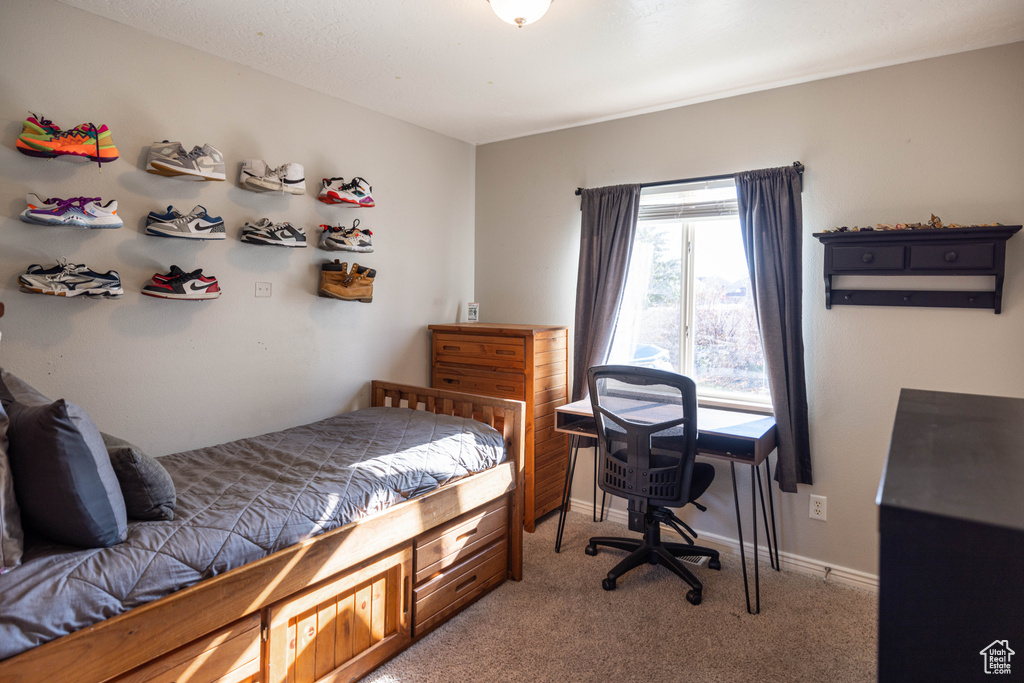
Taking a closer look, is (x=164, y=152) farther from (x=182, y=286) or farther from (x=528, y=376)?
(x=528, y=376)

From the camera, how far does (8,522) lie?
1.31m

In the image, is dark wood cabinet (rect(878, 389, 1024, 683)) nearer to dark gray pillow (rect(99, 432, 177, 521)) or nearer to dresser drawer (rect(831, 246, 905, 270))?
dark gray pillow (rect(99, 432, 177, 521))

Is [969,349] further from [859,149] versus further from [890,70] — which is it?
[890,70]

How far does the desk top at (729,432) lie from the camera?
98.5 inches

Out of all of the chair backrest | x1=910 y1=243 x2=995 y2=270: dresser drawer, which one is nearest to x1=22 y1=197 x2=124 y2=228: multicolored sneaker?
the chair backrest

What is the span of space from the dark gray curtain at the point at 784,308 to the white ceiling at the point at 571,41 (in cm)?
60

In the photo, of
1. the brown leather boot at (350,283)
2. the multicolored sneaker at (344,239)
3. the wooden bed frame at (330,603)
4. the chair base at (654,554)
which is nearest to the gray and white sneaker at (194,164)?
the multicolored sneaker at (344,239)

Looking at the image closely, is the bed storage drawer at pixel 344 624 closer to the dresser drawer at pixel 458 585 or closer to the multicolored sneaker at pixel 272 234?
the dresser drawer at pixel 458 585

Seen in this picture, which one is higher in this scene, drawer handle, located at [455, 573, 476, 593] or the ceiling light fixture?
the ceiling light fixture

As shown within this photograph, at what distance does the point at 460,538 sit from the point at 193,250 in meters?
1.75

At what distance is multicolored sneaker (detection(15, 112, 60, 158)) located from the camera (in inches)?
76.5

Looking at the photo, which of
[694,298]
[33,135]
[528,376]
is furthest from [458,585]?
[33,135]

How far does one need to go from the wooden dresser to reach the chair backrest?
70 centimetres

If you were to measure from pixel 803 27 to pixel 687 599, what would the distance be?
98.9 inches
